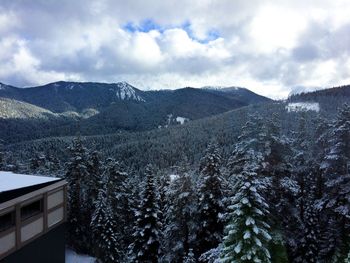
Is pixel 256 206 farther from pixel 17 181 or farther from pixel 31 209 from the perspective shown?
pixel 17 181

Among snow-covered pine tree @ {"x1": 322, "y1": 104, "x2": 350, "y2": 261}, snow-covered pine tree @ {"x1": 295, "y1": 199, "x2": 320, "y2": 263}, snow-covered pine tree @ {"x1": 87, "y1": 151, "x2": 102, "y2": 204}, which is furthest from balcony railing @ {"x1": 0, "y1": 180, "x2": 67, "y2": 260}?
snow-covered pine tree @ {"x1": 87, "y1": 151, "x2": 102, "y2": 204}

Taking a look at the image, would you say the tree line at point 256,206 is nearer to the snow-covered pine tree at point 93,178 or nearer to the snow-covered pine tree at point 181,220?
the snow-covered pine tree at point 181,220

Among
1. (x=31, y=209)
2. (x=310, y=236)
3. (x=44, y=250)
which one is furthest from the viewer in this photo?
(x=310, y=236)

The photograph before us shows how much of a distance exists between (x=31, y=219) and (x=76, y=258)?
2564cm

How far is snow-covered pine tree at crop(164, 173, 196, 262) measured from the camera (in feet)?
77.2

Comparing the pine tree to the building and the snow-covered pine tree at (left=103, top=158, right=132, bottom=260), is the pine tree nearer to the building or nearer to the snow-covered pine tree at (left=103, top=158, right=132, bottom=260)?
the building

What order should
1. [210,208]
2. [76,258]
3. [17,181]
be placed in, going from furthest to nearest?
[76,258]
[210,208]
[17,181]

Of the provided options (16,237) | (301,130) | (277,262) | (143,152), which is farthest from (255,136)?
(143,152)

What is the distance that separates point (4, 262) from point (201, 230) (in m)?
12.2

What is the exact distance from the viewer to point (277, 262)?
14234 millimetres

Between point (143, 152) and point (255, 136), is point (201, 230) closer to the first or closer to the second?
point (255, 136)

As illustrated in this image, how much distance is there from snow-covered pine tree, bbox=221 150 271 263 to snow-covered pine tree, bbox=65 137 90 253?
2947cm

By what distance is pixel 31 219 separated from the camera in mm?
16766

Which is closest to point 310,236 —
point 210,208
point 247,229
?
point 210,208
